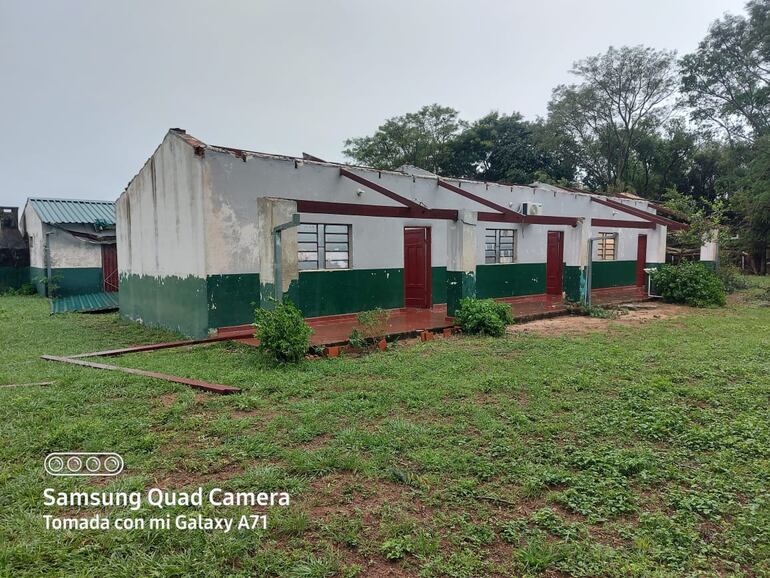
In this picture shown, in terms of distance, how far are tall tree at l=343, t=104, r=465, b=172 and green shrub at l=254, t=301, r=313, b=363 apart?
82.9 ft

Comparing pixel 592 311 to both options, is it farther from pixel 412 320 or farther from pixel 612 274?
pixel 612 274

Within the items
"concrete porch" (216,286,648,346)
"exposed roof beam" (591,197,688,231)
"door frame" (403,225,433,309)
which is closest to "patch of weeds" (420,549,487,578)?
"concrete porch" (216,286,648,346)

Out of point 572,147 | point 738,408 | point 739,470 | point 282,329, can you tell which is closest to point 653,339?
point 738,408

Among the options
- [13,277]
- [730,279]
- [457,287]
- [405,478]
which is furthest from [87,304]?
[730,279]

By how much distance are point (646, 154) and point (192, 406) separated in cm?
3048

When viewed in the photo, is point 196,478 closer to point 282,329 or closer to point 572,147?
point 282,329

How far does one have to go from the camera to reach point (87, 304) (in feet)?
50.3

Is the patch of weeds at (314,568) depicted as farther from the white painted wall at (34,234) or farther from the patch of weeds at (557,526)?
the white painted wall at (34,234)

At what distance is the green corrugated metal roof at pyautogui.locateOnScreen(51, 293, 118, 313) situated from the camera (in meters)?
14.6

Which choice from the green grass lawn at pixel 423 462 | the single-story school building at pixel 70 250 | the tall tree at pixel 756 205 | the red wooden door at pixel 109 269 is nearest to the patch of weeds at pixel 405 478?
the green grass lawn at pixel 423 462

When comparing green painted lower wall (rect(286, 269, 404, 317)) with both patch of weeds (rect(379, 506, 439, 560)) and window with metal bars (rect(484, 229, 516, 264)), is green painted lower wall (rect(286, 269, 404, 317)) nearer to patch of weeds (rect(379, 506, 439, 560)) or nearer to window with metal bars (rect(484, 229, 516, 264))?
window with metal bars (rect(484, 229, 516, 264))

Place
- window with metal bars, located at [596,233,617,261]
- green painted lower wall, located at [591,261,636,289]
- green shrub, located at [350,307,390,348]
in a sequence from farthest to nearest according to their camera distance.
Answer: window with metal bars, located at [596,233,617,261]
green painted lower wall, located at [591,261,636,289]
green shrub, located at [350,307,390,348]

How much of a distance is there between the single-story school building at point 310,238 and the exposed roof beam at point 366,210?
0.9 inches

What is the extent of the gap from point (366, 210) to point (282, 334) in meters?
2.73
